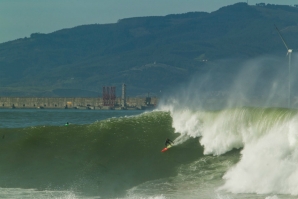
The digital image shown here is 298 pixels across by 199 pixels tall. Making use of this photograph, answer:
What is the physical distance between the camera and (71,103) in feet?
598

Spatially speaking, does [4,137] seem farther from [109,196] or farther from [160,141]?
[109,196]

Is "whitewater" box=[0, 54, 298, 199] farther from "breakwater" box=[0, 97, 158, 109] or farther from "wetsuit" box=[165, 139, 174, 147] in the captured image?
"breakwater" box=[0, 97, 158, 109]

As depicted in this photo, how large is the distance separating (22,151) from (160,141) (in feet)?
18.5

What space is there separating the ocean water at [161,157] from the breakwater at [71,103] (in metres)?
137

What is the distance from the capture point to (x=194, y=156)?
3127 cm

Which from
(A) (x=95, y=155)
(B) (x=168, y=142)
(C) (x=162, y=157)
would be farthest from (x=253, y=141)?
(A) (x=95, y=155)

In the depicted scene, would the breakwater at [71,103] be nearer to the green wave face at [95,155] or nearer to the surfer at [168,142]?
the green wave face at [95,155]

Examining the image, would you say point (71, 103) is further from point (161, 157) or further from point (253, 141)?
point (253, 141)

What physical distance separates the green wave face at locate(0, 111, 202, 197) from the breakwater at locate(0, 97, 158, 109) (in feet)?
445

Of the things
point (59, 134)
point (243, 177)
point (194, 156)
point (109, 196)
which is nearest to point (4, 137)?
point (59, 134)

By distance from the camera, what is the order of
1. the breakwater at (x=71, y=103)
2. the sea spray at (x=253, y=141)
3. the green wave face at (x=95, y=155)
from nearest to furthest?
the sea spray at (x=253, y=141) → the green wave face at (x=95, y=155) → the breakwater at (x=71, y=103)

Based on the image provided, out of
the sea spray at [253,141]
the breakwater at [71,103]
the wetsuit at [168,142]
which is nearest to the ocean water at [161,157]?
the sea spray at [253,141]

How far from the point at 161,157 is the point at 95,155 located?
9.49ft

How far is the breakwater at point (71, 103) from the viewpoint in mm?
176875
